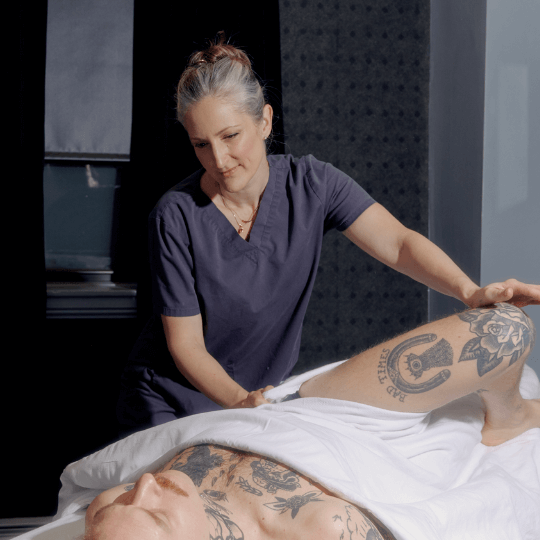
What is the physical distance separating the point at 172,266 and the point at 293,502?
2.31 feet

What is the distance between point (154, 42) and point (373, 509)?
2060 mm

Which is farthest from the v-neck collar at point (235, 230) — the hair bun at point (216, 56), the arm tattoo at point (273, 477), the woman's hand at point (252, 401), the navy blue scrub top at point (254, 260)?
the arm tattoo at point (273, 477)

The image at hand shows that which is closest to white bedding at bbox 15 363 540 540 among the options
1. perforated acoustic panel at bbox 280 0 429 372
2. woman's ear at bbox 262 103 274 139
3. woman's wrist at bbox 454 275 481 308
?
woman's wrist at bbox 454 275 481 308

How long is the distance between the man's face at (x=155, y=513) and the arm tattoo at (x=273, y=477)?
0.37ft

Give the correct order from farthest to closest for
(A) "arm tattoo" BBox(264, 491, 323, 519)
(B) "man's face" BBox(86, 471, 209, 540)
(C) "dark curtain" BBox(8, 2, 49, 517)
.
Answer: (C) "dark curtain" BBox(8, 2, 49, 517), (A) "arm tattoo" BBox(264, 491, 323, 519), (B) "man's face" BBox(86, 471, 209, 540)

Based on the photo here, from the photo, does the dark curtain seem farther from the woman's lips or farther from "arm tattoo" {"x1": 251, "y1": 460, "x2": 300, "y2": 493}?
"arm tattoo" {"x1": 251, "y1": 460, "x2": 300, "y2": 493}

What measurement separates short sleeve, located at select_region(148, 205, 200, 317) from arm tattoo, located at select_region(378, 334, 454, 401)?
0.53 m

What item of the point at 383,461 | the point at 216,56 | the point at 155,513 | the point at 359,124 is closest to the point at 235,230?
the point at 216,56

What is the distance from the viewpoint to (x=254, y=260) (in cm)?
142

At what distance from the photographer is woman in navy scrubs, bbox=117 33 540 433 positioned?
1269 mm

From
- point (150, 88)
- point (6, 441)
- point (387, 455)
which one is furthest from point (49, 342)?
point (387, 455)

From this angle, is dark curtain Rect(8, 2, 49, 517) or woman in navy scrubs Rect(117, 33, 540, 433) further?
dark curtain Rect(8, 2, 49, 517)

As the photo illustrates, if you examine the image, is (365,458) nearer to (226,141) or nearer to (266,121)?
(226,141)

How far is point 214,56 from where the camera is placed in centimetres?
131
